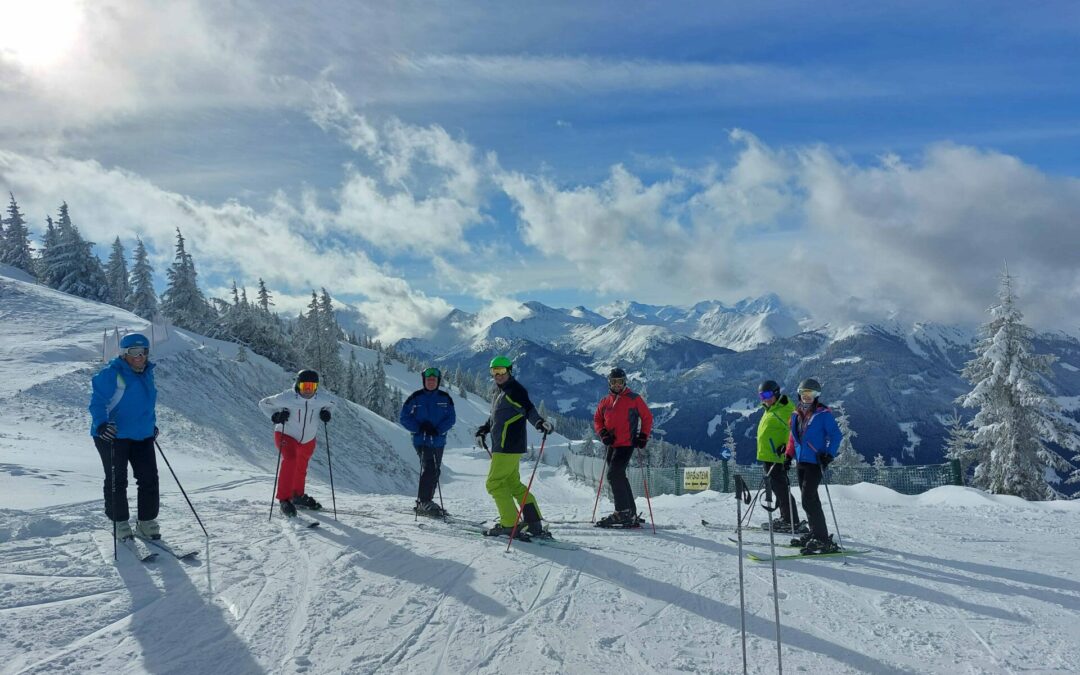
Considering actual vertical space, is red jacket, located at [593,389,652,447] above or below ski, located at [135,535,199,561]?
above

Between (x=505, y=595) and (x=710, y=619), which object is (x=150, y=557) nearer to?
(x=505, y=595)

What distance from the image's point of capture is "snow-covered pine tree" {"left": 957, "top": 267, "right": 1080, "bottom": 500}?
24.7 m

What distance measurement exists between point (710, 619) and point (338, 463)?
2813cm

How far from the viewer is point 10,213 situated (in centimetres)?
6744

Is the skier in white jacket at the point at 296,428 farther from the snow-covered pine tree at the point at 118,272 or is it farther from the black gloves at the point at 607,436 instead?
the snow-covered pine tree at the point at 118,272

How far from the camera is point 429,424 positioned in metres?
10.2

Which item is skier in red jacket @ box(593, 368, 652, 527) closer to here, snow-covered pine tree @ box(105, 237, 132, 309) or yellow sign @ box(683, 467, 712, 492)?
yellow sign @ box(683, 467, 712, 492)

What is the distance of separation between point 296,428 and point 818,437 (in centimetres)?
779

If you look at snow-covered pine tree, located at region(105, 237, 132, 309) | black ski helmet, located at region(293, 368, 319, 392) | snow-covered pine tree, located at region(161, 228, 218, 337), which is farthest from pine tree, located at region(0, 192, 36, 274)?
black ski helmet, located at region(293, 368, 319, 392)

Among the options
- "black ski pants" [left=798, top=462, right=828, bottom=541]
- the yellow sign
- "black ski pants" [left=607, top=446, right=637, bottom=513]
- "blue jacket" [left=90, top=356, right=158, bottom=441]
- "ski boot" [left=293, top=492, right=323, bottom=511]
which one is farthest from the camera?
the yellow sign

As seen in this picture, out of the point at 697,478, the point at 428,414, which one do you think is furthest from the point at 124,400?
the point at 697,478

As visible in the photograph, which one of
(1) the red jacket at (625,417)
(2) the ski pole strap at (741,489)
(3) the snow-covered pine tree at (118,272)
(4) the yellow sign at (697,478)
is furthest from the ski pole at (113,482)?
(3) the snow-covered pine tree at (118,272)

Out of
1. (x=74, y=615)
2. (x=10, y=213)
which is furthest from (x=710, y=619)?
(x=10, y=213)

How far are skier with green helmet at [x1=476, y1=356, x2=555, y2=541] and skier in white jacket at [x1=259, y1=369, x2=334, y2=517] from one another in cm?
302
